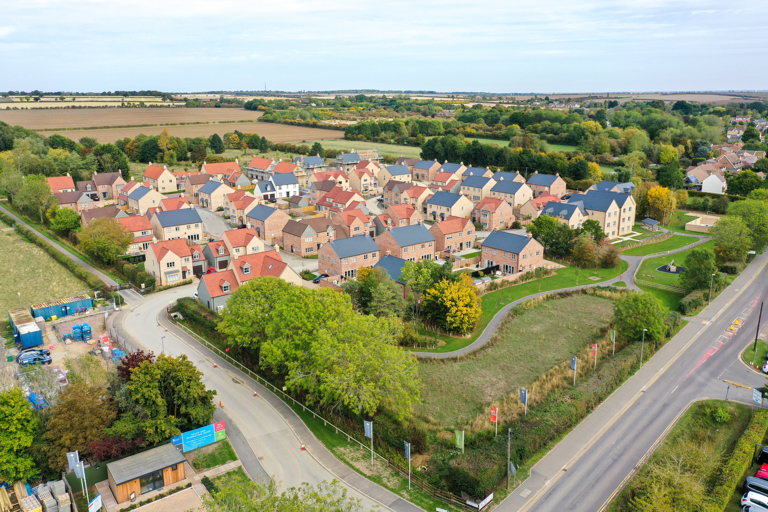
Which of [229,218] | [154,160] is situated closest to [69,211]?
[229,218]

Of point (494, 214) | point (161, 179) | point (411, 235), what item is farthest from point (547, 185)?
point (161, 179)

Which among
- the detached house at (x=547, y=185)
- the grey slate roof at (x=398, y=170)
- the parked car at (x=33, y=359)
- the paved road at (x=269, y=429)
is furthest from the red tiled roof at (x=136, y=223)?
the detached house at (x=547, y=185)

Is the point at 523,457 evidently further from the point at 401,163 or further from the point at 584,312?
the point at 401,163

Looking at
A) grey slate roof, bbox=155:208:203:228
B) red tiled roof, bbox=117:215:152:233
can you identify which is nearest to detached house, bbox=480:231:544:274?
grey slate roof, bbox=155:208:203:228

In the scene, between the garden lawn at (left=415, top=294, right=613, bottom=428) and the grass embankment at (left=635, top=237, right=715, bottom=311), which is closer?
the garden lawn at (left=415, top=294, right=613, bottom=428)

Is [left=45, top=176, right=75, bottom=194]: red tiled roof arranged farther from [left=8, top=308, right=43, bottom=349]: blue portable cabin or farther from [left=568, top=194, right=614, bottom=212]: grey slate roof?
[left=568, top=194, right=614, bottom=212]: grey slate roof
